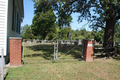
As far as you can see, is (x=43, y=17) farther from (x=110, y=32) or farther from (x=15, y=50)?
(x=15, y=50)

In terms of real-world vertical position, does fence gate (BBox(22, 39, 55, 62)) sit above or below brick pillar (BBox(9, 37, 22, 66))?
below

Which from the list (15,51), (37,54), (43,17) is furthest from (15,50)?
(43,17)

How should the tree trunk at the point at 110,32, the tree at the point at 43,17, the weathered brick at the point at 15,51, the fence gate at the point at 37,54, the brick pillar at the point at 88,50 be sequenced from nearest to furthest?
1. the weathered brick at the point at 15,51
2. the brick pillar at the point at 88,50
3. the fence gate at the point at 37,54
4. the tree trunk at the point at 110,32
5. the tree at the point at 43,17

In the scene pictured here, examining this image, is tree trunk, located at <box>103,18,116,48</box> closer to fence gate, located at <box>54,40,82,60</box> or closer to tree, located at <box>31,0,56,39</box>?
fence gate, located at <box>54,40,82,60</box>

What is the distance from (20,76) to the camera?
15.2 feet

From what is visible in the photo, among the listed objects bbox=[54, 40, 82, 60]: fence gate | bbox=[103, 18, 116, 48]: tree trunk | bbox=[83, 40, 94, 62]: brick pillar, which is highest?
bbox=[103, 18, 116, 48]: tree trunk

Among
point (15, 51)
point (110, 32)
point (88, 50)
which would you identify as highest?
point (110, 32)

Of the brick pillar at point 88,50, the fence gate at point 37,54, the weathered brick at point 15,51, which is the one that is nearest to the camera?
the weathered brick at point 15,51

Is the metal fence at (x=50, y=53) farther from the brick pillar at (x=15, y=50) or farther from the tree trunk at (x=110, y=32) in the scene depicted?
the tree trunk at (x=110, y=32)

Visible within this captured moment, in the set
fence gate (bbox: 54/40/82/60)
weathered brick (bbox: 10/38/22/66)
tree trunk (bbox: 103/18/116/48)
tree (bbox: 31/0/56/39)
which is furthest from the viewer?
tree (bbox: 31/0/56/39)

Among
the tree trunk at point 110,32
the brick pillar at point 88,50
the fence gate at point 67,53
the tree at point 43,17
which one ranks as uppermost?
the tree at point 43,17

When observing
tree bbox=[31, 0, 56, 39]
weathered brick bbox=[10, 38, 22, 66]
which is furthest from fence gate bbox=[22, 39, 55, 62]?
tree bbox=[31, 0, 56, 39]

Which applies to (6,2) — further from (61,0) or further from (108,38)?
(108,38)

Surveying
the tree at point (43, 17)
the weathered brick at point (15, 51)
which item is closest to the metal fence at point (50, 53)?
the weathered brick at point (15, 51)
